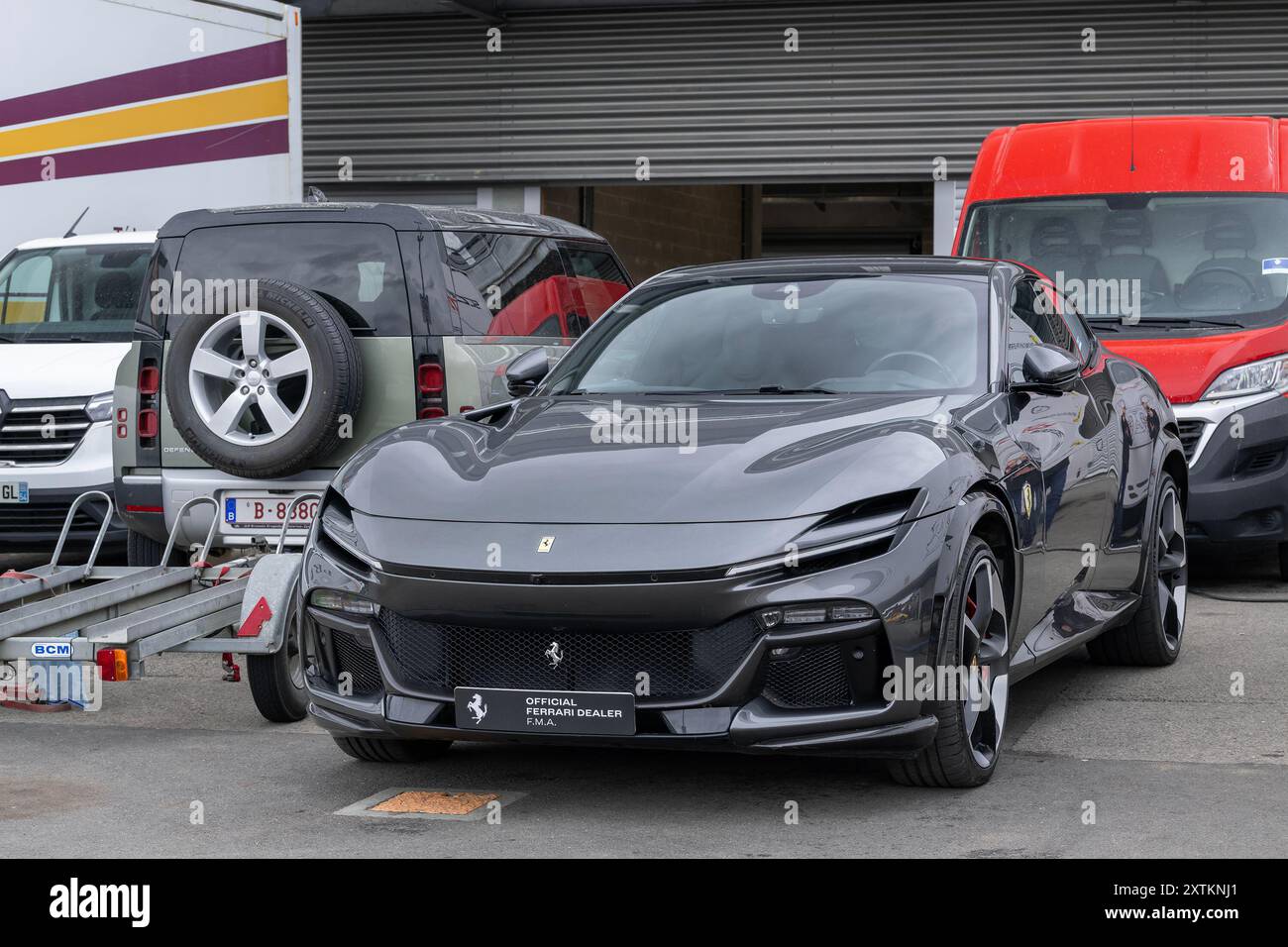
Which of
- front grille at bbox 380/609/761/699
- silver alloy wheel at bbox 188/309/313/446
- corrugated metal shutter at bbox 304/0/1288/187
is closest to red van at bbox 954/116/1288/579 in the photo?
silver alloy wheel at bbox 188/309/313/446

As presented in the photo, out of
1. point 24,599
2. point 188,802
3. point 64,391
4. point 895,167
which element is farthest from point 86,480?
point 895,167

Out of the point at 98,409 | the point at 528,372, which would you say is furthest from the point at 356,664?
the point at 98,409

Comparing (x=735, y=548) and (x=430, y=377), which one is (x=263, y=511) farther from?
(x=735, y=548)

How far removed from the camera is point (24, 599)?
7.86 metres

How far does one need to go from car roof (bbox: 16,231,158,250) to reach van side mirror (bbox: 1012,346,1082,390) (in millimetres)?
6690

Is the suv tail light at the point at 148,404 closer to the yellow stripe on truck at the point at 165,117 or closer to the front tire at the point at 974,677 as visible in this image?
the front tire at the point at 974,677

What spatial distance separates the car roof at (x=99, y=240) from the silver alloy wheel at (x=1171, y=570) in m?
6.38

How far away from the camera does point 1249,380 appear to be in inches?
384

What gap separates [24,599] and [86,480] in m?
2.36

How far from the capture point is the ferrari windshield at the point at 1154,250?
33.3 ft

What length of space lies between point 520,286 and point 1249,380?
3.85 metres

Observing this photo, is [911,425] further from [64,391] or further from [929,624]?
[64,391]

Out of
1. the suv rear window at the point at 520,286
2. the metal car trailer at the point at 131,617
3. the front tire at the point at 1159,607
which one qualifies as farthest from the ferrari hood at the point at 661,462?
the suv rear window at the point at 520,286
